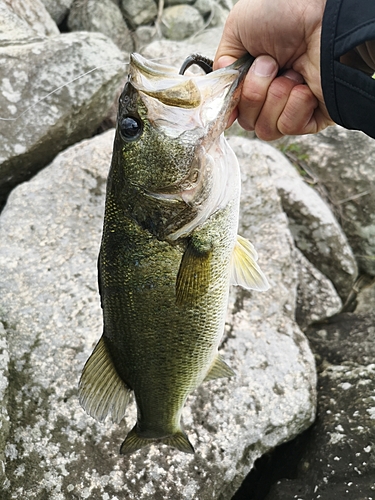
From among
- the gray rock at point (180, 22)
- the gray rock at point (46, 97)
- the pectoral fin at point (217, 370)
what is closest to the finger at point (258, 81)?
the pectoral fin at point (217, 370)

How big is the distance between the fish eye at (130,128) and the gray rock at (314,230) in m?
2.54

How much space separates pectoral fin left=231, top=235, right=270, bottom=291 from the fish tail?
2.36 feet

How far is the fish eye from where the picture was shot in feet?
5.55

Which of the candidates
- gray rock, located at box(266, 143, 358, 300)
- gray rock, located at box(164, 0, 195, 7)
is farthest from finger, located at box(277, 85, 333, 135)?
gray rock, located at box(164, 0, 195, 7)

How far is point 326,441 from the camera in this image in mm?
2740

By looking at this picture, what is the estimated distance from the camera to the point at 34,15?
5492mm

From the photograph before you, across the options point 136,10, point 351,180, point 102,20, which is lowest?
point 351,180

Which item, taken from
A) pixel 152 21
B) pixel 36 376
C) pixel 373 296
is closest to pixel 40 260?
pixel 36 376

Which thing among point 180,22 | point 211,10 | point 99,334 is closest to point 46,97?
point 99,334

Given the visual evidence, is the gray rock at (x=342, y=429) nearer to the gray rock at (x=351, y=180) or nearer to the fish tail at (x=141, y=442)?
the fish tail at (x=141, y=442)

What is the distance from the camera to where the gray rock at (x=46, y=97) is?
3.65 metres

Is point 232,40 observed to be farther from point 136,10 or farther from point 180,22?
point 180,22

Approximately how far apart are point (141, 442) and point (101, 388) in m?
0.35

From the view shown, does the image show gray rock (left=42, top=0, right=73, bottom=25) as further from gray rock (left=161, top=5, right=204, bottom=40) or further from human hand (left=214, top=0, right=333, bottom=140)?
human hand (left=214, top=0, right=333, bottom=140)
